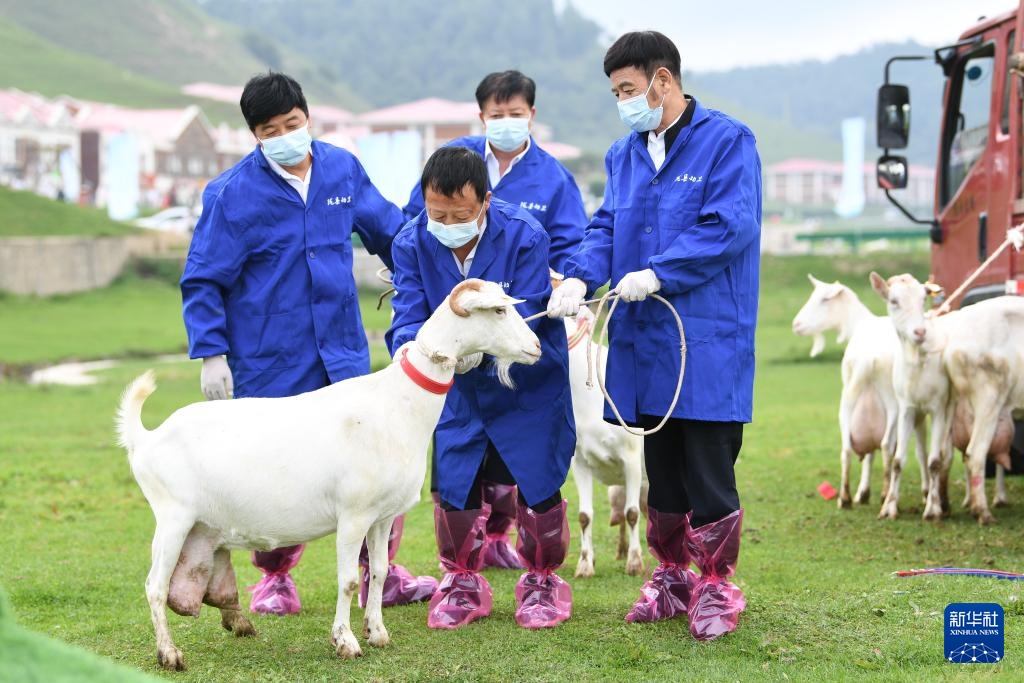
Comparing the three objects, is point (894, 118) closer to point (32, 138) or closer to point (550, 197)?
point (550, 197)

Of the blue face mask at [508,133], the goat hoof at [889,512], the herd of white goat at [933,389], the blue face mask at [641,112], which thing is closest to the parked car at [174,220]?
the herd of white goat at [933,389]

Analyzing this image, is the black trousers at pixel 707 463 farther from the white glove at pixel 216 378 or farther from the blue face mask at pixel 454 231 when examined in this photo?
the white glove at pixel 216 378

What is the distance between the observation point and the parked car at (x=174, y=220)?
44.9 meters

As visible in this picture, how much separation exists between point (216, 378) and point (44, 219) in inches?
1303

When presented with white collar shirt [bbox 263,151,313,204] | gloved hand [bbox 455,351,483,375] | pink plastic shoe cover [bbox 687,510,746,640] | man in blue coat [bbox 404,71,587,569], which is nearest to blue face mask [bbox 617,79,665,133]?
man in blue coat [bbox 404,71,587,569]

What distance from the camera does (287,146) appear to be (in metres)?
5.72

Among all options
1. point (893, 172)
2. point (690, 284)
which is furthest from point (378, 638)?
point (893, 172)

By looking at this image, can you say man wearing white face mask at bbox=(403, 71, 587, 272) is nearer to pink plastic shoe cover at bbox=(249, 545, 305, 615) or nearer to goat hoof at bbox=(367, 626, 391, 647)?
pink plastic shoe cover at bbox=(249, 545, 305, 615)

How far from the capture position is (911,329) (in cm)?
813

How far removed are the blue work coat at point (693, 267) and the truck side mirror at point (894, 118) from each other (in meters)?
4.54

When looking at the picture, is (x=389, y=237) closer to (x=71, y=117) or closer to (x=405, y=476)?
(x=405, y=476)

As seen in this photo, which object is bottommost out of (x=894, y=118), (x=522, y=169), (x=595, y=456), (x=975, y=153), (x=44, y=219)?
(x=595, y=456)

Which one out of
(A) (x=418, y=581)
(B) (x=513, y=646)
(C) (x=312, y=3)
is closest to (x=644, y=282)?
(B) (x=513, y=646)

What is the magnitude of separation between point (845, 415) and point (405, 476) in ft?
17.4
